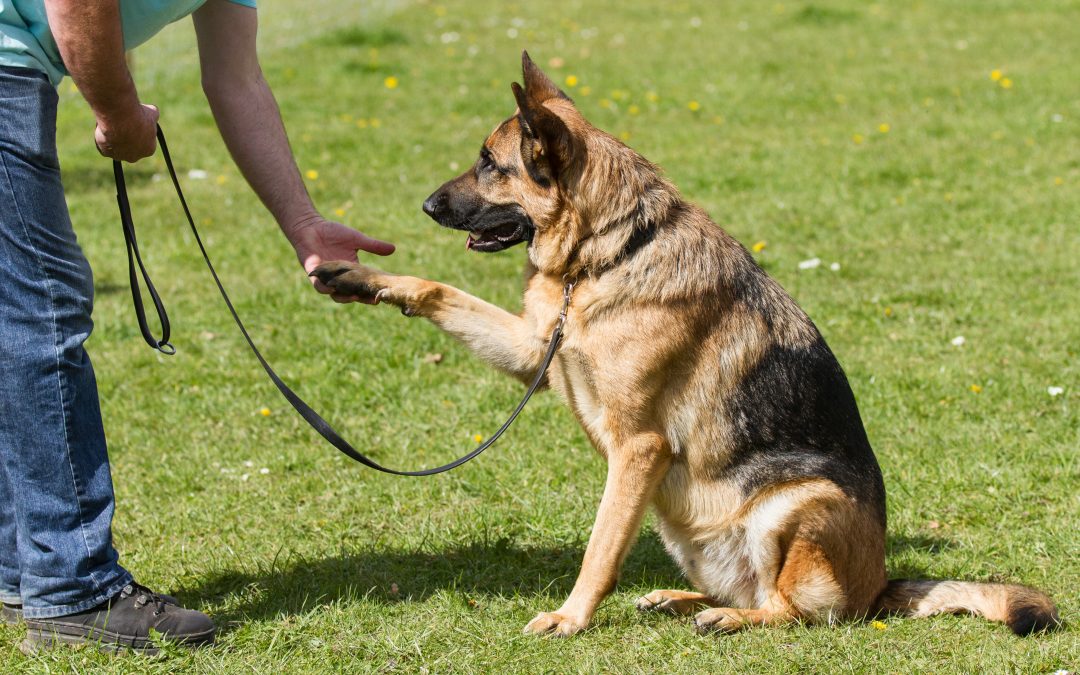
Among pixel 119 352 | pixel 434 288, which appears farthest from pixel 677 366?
pixel 119 352

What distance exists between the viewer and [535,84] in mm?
4059

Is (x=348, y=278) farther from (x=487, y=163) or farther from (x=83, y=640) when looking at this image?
(x=83, y=640)

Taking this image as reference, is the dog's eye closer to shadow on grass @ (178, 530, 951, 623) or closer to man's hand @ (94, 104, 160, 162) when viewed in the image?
man's hand @ (94, 104, 160, 162)

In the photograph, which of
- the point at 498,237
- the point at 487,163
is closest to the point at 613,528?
the point at 498,237

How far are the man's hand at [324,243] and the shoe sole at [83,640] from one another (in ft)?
4.29

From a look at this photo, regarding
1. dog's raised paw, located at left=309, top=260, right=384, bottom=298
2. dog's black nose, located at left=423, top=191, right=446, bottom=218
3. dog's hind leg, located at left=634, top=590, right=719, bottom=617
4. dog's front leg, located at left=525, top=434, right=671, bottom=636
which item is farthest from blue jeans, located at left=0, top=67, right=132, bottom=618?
dog's hind leg, located at left=634, top=590, right=719, bottom=617

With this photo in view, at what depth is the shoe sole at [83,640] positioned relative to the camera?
336cm

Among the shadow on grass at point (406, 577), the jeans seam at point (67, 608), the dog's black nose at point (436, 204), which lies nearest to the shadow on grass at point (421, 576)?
the shadow on grass at point (406, 577)

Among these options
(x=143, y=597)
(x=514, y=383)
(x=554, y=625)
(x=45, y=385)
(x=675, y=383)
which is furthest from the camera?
(x=514, y=383)

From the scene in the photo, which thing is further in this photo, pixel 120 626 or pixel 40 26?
pixel 120 626

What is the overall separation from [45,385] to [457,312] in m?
1.37

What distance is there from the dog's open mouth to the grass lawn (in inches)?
47.2

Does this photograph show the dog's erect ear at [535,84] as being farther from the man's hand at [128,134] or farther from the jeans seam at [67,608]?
the jeans seam at [67,608]

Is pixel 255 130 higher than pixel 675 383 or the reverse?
higher
